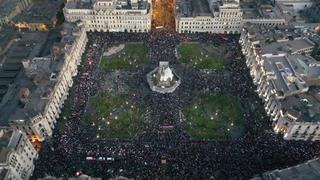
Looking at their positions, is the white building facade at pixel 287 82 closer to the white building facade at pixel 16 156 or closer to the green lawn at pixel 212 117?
the green lawn at pixel 212 117

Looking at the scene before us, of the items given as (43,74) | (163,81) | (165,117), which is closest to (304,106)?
(165,117)

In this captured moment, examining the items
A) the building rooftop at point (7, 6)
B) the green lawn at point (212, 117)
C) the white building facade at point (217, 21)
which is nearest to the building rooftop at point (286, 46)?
the white building facade at point (217, 21)

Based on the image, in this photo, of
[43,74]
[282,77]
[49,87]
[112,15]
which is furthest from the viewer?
[112,15]

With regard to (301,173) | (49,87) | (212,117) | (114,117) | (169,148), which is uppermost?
(49,87)

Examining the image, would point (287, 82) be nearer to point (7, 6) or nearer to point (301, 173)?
point (301, 173)

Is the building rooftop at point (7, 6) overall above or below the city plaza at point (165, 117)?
above

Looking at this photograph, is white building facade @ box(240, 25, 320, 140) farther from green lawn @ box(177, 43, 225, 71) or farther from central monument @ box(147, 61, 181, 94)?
central monument @ box(147, 61, 181, 94)

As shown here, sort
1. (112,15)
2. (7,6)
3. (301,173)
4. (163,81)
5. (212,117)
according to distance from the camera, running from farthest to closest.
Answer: (7,6), (112,15), (163,81), (212,117), (301,173)

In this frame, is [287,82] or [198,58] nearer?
[287,82]
